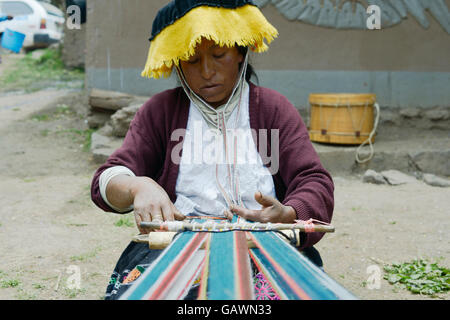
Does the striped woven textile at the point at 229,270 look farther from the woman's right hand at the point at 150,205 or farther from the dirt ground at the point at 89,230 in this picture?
the dirt ground at the point at 89,230

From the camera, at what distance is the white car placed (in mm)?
12898

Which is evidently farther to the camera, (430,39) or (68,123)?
(68,123)

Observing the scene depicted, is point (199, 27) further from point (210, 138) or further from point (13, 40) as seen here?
point (13, 40)

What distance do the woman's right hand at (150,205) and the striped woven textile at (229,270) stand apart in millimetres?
150

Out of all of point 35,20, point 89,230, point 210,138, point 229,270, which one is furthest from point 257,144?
point 35,20

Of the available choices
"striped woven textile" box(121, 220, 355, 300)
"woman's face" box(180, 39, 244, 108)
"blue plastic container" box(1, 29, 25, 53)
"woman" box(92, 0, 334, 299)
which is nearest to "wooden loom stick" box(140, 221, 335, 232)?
"striped woven textile" box(121, 220, 355, 300)

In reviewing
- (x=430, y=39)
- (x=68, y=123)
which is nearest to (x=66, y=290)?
(x=68, y=123)

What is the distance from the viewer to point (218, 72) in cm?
185

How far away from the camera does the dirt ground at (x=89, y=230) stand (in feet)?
9.62

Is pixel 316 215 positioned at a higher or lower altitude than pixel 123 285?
higher

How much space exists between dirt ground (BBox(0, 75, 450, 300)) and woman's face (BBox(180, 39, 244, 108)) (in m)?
1.54

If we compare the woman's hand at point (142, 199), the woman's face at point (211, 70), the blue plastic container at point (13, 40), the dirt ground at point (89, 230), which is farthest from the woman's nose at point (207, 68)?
the blue plastic container at point (13, 40)

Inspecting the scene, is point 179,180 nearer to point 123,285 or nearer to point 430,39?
point 123,285
